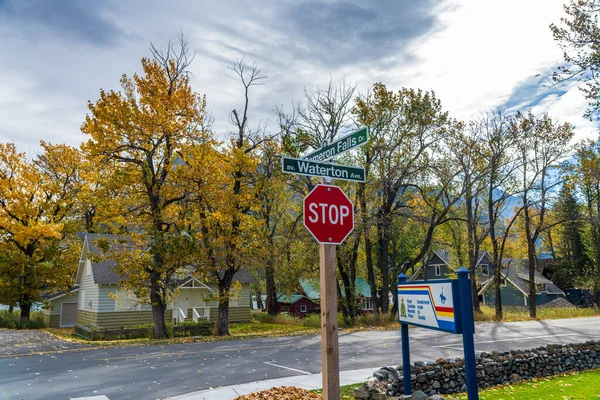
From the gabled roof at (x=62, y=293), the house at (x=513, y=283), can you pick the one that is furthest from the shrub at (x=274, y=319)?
the house at (x=513, y=283)

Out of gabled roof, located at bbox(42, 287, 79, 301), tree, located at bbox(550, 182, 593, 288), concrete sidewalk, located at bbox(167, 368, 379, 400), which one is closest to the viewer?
concrete sidewalk, located at bbox(167, 368, 379, 400)

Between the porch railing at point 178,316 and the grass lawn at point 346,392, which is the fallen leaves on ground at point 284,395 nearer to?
the grass lawn at point 346,392

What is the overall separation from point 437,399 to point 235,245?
55.9 ft

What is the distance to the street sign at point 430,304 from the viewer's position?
6992 millimetres

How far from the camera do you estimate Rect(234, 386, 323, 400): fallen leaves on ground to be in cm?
796

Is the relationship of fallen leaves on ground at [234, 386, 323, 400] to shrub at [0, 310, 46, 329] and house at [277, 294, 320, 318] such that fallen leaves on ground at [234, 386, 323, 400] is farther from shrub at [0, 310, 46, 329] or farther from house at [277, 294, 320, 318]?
house at [277, 294, 320, 318]

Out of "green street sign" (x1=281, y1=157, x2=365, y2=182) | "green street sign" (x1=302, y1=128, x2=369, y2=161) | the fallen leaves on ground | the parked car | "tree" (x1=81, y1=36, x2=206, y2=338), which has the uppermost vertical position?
"tree" (x1=81, y1=36, x2=206, y2=338)

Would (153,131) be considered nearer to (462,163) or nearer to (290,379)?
(290,379)

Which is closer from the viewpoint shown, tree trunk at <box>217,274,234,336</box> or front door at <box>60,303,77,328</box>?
tree trunk at <box>217,274,234,336</box>

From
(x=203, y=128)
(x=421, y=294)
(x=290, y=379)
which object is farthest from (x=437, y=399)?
(x=203, y=128)

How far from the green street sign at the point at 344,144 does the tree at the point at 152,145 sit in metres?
15.5

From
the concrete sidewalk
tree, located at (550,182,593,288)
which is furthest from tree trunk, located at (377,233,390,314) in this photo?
tree, located at (550,182,593,288)

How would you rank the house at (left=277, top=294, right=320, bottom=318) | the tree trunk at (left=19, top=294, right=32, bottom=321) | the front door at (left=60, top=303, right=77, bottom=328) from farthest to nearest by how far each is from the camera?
the house at (left=277, top=294, right=320, bottom=318)
the front door at (left=60, top=303, right=77, bottom=328)
the tree trunk at (left=19, top=294, right=32, bottom=321)

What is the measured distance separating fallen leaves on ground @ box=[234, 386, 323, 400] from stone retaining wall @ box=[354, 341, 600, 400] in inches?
34.6
